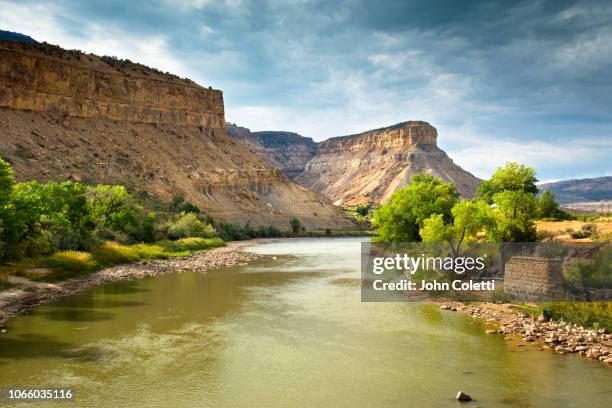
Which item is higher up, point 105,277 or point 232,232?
point 232,232

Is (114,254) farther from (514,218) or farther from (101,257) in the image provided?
(514,218)

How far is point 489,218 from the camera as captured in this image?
25.5 meters

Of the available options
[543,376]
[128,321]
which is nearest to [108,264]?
[128,321]

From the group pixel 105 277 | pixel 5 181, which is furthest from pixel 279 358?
pixel 5 181

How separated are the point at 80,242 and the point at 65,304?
12120mm

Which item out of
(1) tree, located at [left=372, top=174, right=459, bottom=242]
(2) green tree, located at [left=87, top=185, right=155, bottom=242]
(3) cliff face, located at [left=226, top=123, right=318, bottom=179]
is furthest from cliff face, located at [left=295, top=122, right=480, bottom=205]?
(2) green tree, located at [left=87, top=185, right=155, bottom=242]

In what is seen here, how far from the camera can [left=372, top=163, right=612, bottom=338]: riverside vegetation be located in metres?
17.1

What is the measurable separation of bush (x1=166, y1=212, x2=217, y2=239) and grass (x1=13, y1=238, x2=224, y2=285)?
3.28 metres

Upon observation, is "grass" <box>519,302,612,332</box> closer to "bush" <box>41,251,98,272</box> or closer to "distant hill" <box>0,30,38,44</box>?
"bush" <box>41,251,98,272</box>

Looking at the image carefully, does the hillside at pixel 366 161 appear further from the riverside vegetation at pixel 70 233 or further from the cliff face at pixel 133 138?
the riverside vegetation at pixel 70 233

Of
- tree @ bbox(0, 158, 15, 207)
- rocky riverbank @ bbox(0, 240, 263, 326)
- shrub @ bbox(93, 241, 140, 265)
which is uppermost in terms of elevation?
tree @ bbox(0, 158, 15, 207)

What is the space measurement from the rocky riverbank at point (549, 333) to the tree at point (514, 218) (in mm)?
8466

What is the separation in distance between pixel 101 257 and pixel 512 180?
32383 millimetres

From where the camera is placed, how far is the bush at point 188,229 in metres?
52.3
